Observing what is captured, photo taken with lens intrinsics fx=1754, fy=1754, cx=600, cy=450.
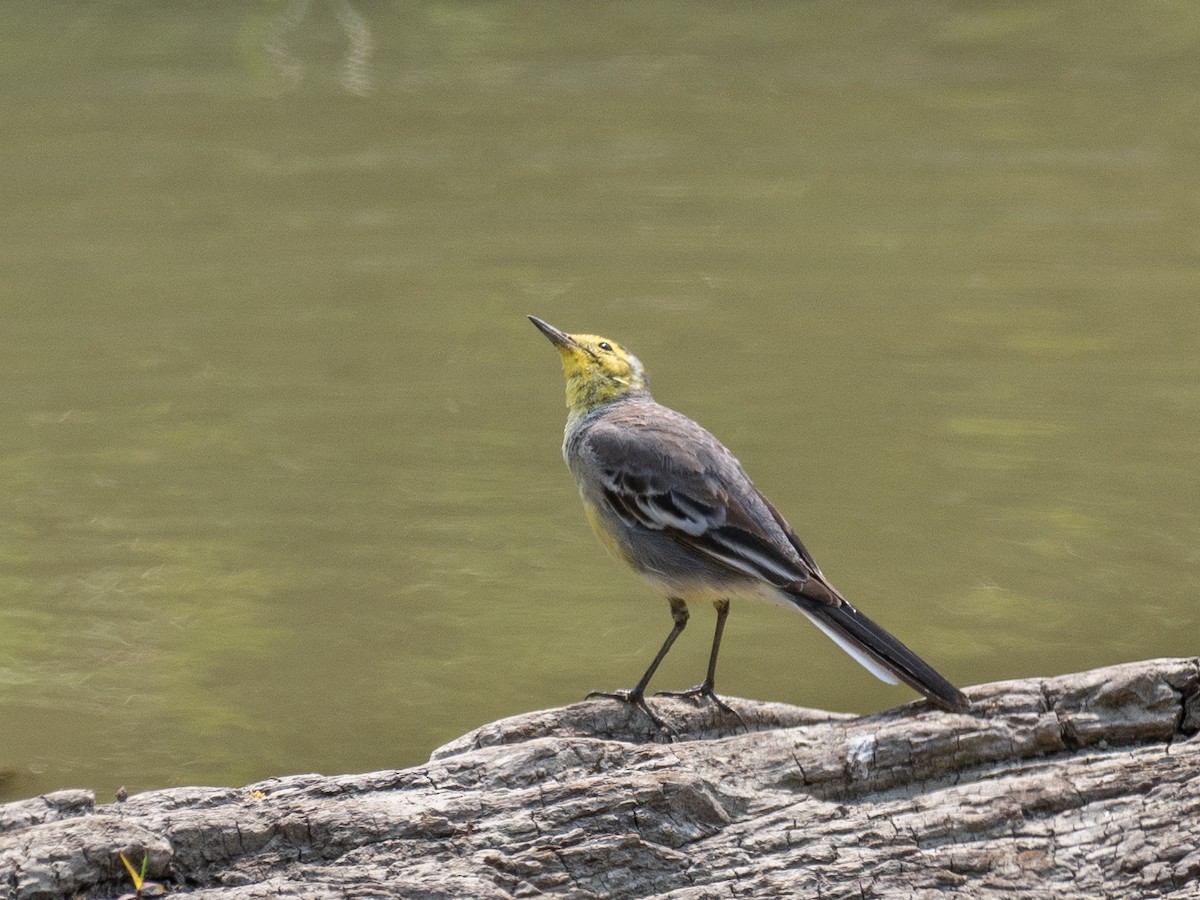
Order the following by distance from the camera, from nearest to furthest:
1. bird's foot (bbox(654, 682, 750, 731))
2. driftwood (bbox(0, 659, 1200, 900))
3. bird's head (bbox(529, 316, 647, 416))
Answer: driftwood (bbox(0, 659, 1200, 900))
bird's foot (bbox(654, 682, 750, 731))
bird's head (bbox(529, 316, 647, 416))

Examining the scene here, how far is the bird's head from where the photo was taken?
6473mm

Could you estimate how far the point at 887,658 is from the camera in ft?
17.2

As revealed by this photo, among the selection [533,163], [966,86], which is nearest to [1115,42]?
[966,86]

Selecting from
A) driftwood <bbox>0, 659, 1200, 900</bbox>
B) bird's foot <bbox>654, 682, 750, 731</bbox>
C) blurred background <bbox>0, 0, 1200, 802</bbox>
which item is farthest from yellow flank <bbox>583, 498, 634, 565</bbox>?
blurred background <bbox>0, 0, 1200, 802</bbox>

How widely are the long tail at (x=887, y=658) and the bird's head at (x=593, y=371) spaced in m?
1.46

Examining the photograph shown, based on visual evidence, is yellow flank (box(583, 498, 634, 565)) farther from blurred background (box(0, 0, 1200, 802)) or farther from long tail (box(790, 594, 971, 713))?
blurred background (box(0, 0, 1200, 802))

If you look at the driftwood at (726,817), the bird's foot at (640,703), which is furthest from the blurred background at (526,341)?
the driftwood at (726,817)

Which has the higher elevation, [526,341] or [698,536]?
[698,536]

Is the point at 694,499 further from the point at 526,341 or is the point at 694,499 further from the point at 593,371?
the point at 526,341

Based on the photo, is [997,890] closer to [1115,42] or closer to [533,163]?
[533,163]

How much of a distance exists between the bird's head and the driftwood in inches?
60.0

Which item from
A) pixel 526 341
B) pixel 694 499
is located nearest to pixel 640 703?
pixel 694 499

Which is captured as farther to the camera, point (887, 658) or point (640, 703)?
point (640, 703)

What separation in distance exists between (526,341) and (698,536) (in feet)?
18.5
